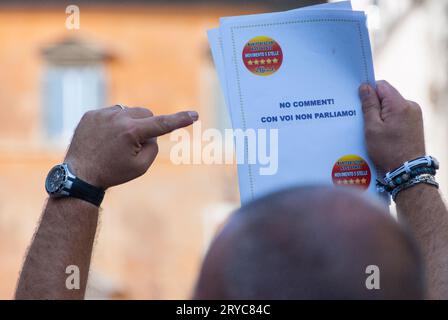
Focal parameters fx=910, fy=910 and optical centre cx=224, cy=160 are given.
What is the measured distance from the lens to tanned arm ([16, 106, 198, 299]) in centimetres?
133

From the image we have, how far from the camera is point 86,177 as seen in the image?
1.43 metres

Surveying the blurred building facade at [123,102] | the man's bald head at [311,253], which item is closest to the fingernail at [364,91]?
the man's bald head at [311,253]

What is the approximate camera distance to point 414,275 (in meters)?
0.96

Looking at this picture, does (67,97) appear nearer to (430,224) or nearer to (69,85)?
(69,85)

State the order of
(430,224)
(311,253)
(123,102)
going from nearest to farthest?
(311,253) < (430,224) < (123,102)

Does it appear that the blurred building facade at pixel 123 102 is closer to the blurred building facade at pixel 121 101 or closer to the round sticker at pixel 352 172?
the blurred building facade at pixel 121 101

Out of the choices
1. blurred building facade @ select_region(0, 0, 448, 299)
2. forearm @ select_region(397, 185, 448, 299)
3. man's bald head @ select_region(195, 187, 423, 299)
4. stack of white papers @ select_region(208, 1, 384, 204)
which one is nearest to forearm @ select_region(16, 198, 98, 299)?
stack of white papers @ select_region(208, 1, 384, 204)

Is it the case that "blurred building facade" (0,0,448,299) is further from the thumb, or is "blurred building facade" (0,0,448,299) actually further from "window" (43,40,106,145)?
the thumb

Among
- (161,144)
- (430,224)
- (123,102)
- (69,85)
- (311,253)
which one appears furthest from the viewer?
(69,85)

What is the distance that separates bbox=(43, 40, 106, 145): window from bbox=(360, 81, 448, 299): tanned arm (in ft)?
47.7

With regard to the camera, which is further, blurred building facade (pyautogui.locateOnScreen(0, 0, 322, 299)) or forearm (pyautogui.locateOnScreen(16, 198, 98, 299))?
blurred building facade (pyautogui.locateOnScreen(0, 0, 322, 299))

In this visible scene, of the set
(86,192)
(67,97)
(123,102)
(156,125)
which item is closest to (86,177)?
(86,192)

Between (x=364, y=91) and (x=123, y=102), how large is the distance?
1442 cm
